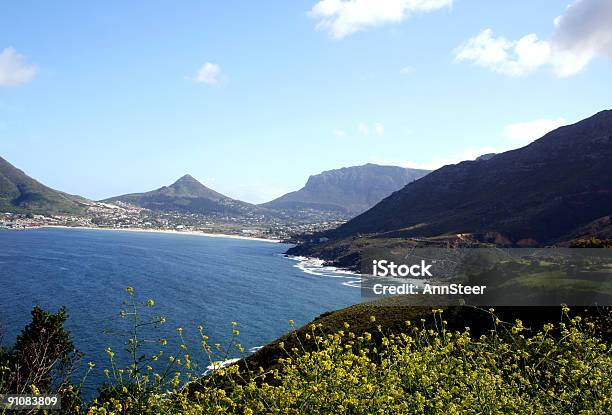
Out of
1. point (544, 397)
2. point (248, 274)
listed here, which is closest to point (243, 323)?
point (248, 274)

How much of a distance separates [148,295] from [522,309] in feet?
275

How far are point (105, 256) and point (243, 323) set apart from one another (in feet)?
374

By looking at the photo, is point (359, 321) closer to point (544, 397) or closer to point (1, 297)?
point (544, 397)

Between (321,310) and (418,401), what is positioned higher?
(418,401)

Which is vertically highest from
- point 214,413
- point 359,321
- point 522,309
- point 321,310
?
point 214,413

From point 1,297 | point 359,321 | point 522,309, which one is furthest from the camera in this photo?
point 1,297

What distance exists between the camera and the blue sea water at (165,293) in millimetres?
73500

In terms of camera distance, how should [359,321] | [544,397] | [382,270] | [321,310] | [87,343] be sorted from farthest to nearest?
1. [382,270]
2. [321,310]
3. [87,343]
4. [359,321]
5. [544,397]

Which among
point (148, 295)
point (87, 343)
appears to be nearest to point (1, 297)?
point (148, 295)

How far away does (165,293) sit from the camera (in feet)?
359

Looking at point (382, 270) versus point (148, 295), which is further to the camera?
point (382, 270)

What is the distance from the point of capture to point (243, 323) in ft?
276

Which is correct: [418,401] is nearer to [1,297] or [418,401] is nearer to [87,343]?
[87,343]

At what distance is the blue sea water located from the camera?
73500 millimetres
